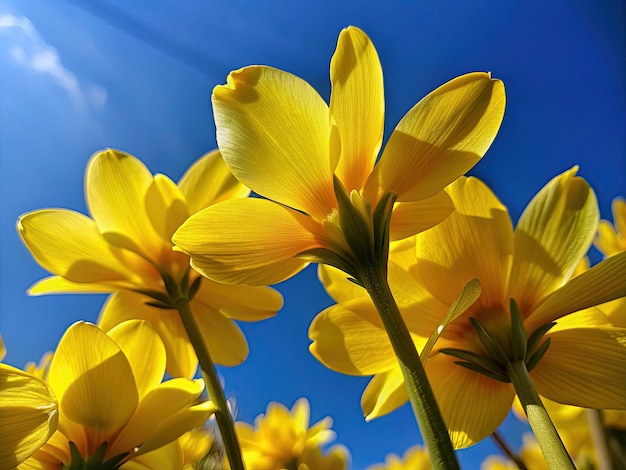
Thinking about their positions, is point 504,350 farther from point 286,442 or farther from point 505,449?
point 286,442

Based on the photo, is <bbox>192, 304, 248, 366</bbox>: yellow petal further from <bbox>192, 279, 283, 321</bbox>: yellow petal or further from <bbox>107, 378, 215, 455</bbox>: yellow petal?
<bbox>107, 378, 215, 455</bbox>: yellow petal

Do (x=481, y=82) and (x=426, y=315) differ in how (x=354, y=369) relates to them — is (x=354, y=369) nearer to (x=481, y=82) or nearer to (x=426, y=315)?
(x=426, y=315)

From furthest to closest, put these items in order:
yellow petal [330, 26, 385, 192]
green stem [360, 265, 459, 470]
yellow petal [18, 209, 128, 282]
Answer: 1. yellow petal [18, 209, 128, 282]
2. yellow petal [330, 26, 385, 192]
3. green stem [360, 265, 459, 470]

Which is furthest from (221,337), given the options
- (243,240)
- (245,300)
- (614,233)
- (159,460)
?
(614,233)

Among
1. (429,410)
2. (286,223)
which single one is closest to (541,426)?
(429,410)

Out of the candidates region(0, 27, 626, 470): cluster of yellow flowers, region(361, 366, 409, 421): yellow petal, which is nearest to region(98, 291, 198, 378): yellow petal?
region(0, 27, 626, 470): cluster of yellow flowers

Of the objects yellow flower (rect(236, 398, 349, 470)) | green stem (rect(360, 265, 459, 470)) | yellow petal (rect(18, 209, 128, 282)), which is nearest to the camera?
green stem (rect(360, 265, 459, 470))
